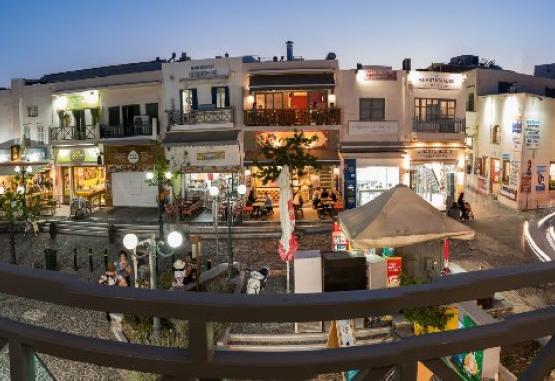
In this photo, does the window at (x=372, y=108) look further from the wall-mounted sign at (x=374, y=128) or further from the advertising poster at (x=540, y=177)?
the advertising poster at (x=540, y=177)

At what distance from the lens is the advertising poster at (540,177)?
2520 cm

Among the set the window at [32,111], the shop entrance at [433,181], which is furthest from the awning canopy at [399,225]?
the window at [32,111]

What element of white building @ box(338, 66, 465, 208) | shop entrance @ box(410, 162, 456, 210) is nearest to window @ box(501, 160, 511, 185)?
white building @ box(338, 66, 465, 208)

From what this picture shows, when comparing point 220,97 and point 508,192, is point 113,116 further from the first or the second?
point 508,192

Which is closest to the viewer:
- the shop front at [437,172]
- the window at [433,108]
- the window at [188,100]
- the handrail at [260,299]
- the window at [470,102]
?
the handrail at [260,299]

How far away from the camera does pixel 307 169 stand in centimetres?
2523

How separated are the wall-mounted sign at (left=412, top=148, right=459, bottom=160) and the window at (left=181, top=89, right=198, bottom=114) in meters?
11.9

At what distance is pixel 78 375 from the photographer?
790cm

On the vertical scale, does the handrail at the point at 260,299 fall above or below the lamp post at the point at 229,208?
above

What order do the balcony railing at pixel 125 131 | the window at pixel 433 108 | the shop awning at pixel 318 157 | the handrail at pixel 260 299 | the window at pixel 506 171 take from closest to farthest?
the handrail at pixel 260 299, the shop awning at pixel 318 157, the window at pixel 433 108, the window at pixel 506 171, the balcony railing at pixel 125 131

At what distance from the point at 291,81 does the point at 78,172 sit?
14.3m

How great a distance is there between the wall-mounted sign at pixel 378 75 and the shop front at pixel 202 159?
7.11 m

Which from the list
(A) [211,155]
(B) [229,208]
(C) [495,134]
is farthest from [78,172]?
(C) [495,134]

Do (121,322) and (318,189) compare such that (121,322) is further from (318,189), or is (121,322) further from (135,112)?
(135,112)
